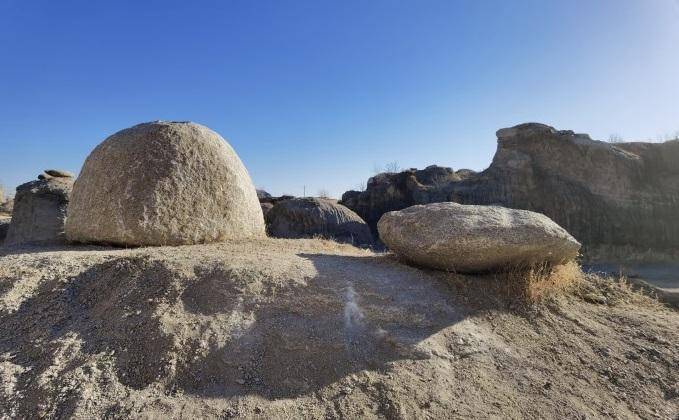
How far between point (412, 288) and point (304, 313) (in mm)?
1161

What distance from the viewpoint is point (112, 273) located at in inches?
137

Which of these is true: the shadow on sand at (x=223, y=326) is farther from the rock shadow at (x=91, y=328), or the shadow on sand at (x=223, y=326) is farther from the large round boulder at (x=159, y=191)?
the large round boulder at (x=159, y=191)

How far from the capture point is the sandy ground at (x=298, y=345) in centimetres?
256

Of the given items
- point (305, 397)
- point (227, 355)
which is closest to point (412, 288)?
point (305, 397)

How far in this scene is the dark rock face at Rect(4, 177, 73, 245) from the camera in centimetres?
1138

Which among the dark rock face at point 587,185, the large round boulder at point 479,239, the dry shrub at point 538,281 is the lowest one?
the dry shrub at point 538,281

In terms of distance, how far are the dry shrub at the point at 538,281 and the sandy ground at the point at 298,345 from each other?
0.47 feet

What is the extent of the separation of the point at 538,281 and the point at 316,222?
9.90 meters

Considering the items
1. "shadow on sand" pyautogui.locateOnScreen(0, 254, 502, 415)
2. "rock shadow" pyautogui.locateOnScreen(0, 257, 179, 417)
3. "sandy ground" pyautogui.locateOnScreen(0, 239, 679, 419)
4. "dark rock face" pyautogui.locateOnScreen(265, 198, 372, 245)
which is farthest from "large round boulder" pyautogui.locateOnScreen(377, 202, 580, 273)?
"dark rock face" pyautogui.locateOnScreen(265, 198, 372, 245)

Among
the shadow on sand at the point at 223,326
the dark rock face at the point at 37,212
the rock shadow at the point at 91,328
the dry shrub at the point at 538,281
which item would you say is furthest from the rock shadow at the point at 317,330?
the dark rock face at the point at 37,212

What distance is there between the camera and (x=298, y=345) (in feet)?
9.82

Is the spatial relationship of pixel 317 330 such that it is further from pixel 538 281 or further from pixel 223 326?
pixel 538 281

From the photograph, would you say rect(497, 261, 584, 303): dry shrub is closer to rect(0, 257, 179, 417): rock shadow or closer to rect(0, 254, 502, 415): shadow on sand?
rect(0, 254, 502, 415): shadow on sand

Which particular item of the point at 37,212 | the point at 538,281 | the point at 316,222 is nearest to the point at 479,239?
the point at 538,281
